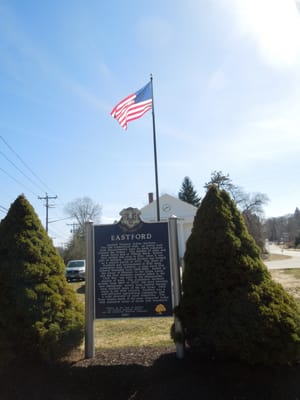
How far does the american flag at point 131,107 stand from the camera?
30.3 feet

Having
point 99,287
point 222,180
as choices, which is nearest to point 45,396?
point 99,287

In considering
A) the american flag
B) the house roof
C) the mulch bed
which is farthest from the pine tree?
the mulch bed

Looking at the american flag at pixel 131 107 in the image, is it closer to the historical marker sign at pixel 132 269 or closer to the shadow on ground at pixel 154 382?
the historical marker sign at pixel 132 269

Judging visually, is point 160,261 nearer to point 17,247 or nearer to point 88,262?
point 88,262

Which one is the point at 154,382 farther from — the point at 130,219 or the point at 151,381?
the point at 130,219

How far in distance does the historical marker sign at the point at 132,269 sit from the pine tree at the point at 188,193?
142 ft

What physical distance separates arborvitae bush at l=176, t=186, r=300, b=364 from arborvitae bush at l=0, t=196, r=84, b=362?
155 centimetres

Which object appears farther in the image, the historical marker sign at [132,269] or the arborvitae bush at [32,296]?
the historical marker sign at [132,269]

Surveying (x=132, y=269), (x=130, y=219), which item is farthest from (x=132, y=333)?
(x=130, y=219)

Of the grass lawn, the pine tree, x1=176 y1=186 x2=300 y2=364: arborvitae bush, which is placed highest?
the pine tree

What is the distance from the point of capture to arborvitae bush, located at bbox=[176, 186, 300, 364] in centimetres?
303

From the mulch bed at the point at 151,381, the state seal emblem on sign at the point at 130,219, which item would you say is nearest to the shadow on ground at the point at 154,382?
the mulch bed at the point at 151,381

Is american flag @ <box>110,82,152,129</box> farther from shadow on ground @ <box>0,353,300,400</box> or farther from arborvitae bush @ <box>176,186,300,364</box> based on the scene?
shadow on ground @ <box>0,353,300,400</box>

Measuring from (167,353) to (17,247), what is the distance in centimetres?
267
